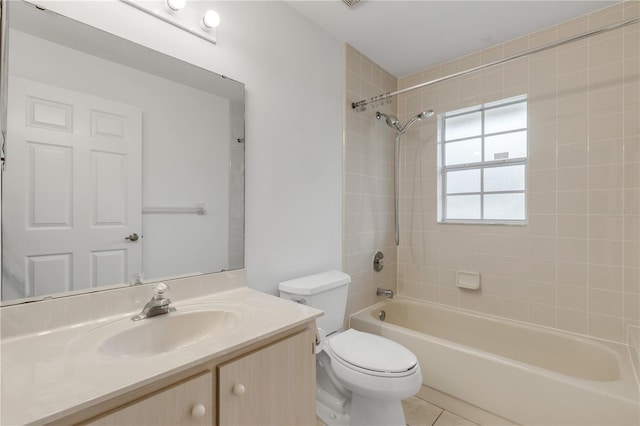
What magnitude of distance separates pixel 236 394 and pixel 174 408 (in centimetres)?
17

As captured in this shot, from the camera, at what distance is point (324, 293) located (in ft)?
5.37

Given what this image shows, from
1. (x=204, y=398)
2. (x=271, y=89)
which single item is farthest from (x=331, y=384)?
(x=271, y=89)

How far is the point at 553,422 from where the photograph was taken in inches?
54.2

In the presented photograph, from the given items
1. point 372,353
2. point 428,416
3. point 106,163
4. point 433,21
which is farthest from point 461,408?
point 433,21

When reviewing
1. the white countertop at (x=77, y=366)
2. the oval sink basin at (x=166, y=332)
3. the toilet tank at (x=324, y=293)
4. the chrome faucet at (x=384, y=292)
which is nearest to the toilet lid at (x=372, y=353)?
the toilet tank at (x=324, y=293)

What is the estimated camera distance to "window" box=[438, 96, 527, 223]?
7.09ft

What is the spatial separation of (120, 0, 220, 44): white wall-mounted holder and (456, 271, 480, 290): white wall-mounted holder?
2.27 metres

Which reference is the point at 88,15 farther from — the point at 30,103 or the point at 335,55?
the point at 335,55

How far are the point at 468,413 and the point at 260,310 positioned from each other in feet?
4.63

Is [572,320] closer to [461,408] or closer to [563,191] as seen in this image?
[563,191]

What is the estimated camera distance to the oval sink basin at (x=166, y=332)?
2.98 feet

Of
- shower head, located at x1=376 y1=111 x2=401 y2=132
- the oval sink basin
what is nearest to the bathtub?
the oval sink basin

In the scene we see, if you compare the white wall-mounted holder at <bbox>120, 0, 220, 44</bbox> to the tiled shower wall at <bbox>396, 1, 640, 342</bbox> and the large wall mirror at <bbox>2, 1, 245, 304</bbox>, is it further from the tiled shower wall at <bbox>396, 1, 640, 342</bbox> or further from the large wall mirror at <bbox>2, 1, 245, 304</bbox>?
the tiled shower wall at <bbox>396, 1, 640, 342</bbox>

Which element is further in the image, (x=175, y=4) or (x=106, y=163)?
(x=175, y=4)
